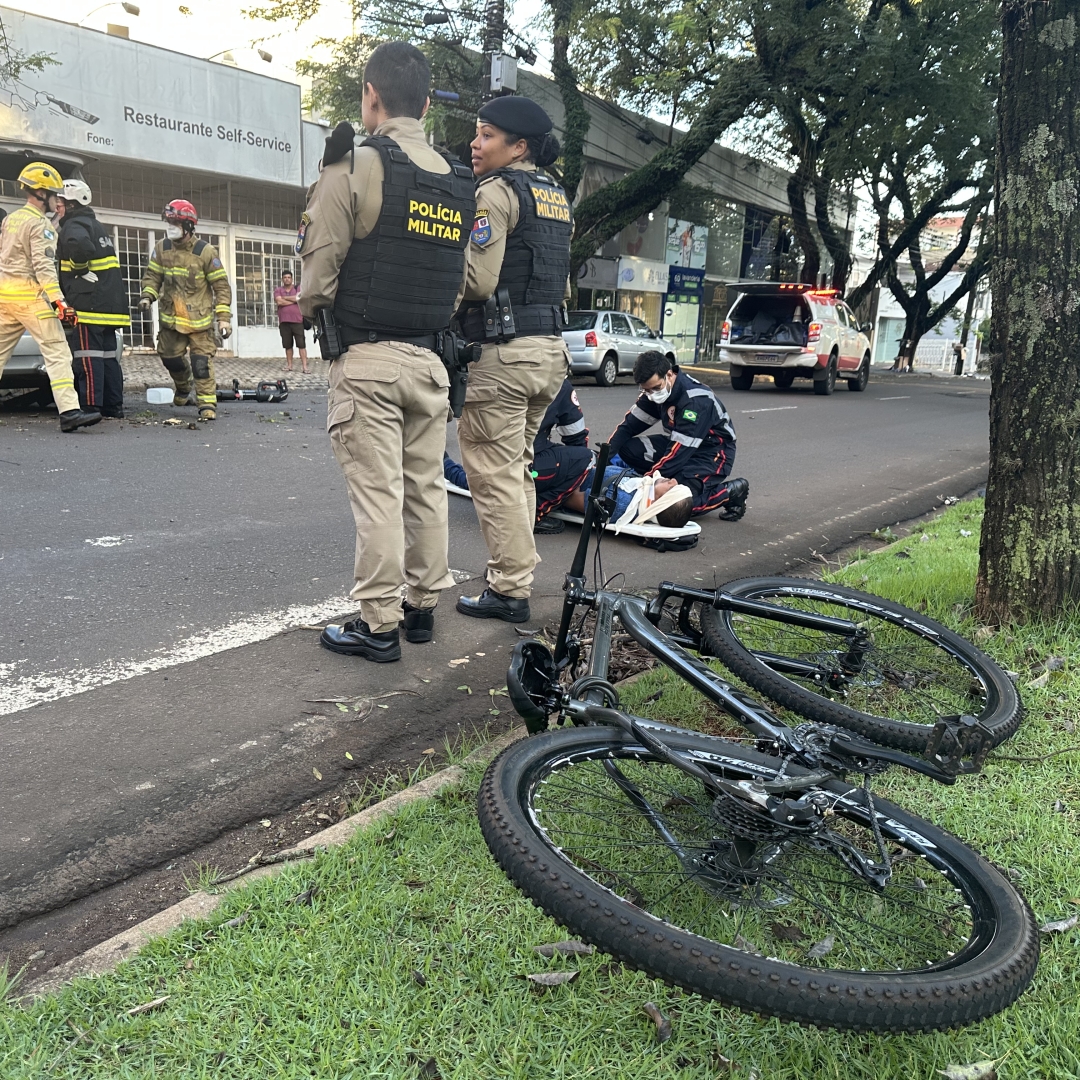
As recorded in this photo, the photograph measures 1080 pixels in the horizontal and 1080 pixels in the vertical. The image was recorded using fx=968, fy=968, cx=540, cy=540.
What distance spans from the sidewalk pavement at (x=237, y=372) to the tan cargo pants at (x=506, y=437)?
9.35 m

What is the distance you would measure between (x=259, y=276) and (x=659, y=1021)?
21.9 meters

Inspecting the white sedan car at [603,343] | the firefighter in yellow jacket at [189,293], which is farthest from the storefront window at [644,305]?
the firefighter in yellow jacket at [189,293]

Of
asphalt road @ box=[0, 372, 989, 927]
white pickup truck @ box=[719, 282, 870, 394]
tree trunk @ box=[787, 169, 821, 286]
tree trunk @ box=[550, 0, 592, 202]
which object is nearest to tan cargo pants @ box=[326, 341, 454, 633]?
asphalt road @ box=[0, 372, 989, 927]

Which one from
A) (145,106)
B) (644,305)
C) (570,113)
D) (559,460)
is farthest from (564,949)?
(644,305)

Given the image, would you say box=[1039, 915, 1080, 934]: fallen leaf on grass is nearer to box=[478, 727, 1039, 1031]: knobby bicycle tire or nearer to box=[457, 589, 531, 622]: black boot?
box=[478, 727, 1039, 1031]: knobby bicycle tire

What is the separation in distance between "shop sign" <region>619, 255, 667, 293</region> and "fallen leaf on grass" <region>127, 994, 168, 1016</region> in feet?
93.7

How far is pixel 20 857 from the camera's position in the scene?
2.42 m

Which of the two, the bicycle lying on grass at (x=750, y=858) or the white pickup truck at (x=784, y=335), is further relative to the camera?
the white pickup truck at (x=784, y=335)

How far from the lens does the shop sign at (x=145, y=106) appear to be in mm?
15930

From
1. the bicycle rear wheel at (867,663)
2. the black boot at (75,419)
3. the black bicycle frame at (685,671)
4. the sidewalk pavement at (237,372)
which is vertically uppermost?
the black bicycle frame at (685,671)

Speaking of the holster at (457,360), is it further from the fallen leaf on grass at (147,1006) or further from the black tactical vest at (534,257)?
the fallen leaf on grass at (147,1006)

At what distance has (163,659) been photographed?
3.67 m

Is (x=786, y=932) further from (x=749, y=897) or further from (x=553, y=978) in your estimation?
(x=553, y=978)

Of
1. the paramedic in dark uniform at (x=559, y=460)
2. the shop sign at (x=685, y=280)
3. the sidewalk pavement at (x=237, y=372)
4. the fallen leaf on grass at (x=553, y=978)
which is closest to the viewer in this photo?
the fallen leaf on grass at (x=553, y=978)
